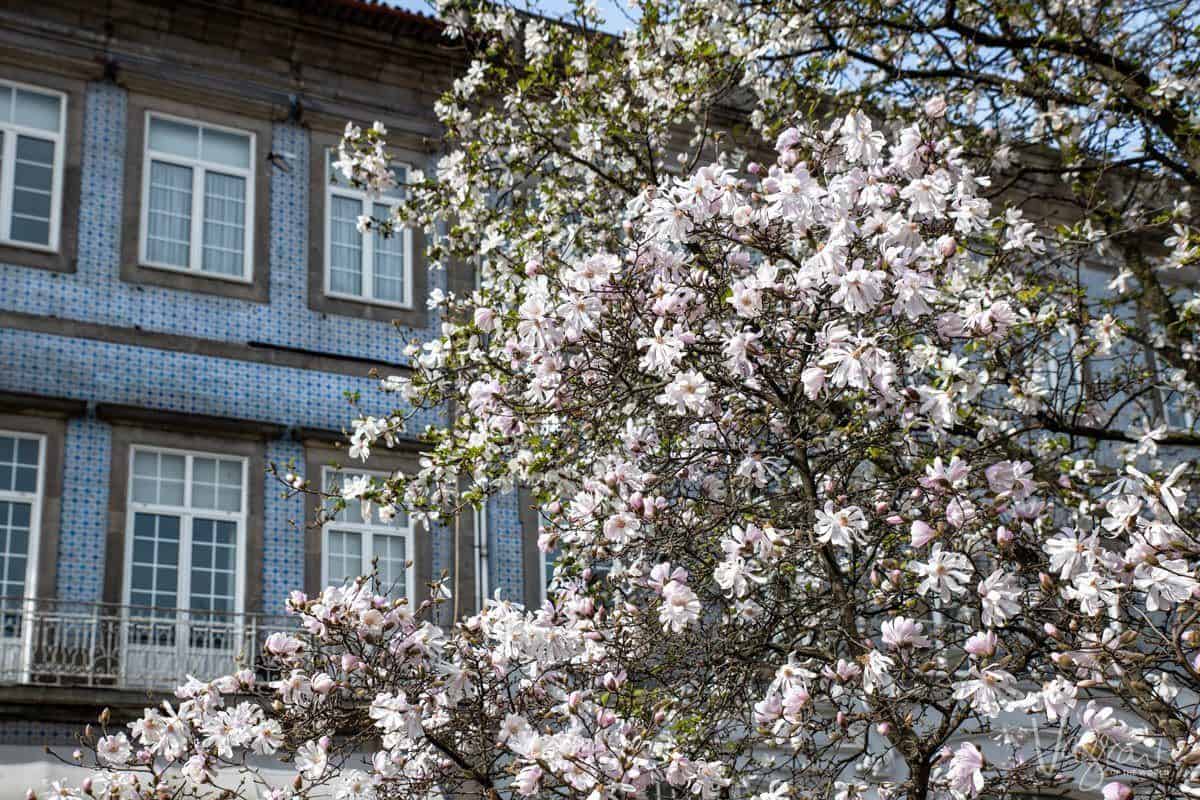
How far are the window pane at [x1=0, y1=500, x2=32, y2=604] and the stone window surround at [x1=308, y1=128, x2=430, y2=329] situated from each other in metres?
3.04

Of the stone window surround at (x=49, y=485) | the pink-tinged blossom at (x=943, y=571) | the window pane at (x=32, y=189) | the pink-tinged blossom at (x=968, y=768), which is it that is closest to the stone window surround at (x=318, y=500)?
the stone window surround at (x=49, y=485)

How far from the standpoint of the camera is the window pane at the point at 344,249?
44.7 feet

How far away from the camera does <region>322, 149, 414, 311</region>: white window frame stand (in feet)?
44.4

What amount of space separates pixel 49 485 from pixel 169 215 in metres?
2.65

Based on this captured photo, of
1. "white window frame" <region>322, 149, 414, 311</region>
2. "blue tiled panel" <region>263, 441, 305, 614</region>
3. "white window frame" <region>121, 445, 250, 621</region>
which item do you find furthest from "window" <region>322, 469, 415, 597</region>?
"white window frame" <region>322, 149, 414, 311</region>

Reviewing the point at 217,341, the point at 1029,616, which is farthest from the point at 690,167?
the point at 217,341

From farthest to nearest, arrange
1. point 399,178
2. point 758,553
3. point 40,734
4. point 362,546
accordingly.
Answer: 1. point 399,178
2. point 362,546
3. point 40,734
4. point 758,553

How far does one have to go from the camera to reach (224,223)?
13.2m

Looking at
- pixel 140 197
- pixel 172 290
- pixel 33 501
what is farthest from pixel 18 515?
pixel 140 197

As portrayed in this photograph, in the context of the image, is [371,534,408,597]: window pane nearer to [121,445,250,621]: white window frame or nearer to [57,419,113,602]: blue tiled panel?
[121,445,250,621]: white window frame

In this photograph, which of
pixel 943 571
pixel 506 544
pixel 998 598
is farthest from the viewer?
pixel 506 544

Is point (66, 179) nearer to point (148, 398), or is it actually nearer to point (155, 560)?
point (148, 398)

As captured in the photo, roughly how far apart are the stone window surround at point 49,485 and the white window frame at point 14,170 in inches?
56.1

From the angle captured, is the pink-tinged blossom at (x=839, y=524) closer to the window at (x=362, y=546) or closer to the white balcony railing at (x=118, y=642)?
the white balcony railing at (x=118, y=642)
